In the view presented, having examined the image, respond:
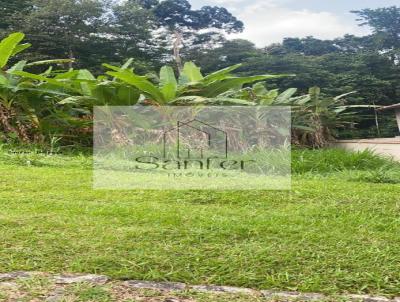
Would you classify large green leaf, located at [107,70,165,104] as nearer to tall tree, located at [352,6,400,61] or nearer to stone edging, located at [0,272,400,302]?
stone edging, located at [0,272,400,302]

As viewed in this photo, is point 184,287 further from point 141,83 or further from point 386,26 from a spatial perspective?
point 386,26

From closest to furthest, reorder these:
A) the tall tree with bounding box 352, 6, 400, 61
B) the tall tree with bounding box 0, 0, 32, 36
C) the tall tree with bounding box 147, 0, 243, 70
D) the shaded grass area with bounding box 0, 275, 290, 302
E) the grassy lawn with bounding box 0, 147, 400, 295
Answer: the shaded grass area with bounding box 0, 275, 290, 302
the grassy lawn with bounding box 0, 147, 400, 295
the tall tree with bounding box 0, 0, 32, 36
the tall tree with bounding box 352, 6, 400, 61
the tall tree with bounding box 147, 0, 243, 70

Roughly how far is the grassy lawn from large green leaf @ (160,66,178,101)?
1.90 m

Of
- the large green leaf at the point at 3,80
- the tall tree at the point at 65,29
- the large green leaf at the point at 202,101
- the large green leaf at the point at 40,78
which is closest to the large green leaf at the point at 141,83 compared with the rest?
the large green leaf at the point at 202,101

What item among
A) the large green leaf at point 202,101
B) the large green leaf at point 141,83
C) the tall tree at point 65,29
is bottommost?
the large green leaf at point 202,101

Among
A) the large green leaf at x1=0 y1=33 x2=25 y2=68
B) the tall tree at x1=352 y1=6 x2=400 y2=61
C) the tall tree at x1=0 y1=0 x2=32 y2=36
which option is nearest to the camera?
the large green leaf at x1=0 y1=33 x2=25 y2=68

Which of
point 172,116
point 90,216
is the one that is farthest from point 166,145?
point 90,216

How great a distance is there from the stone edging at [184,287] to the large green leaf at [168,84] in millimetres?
3211

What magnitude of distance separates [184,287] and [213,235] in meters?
0.44

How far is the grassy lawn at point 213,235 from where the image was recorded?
4.84 feet

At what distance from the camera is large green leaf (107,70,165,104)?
4.34 metres

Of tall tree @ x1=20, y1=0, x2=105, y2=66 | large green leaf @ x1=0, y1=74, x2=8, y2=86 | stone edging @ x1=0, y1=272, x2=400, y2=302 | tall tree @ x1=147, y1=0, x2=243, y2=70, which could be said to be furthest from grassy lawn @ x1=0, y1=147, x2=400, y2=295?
tall tree @ x1=147, y1=0, x2=243, y2=70

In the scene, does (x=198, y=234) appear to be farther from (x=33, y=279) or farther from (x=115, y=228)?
(x=33, y=279)

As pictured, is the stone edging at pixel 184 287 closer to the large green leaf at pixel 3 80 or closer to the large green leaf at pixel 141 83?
the large green leaf at pixel 141 83
